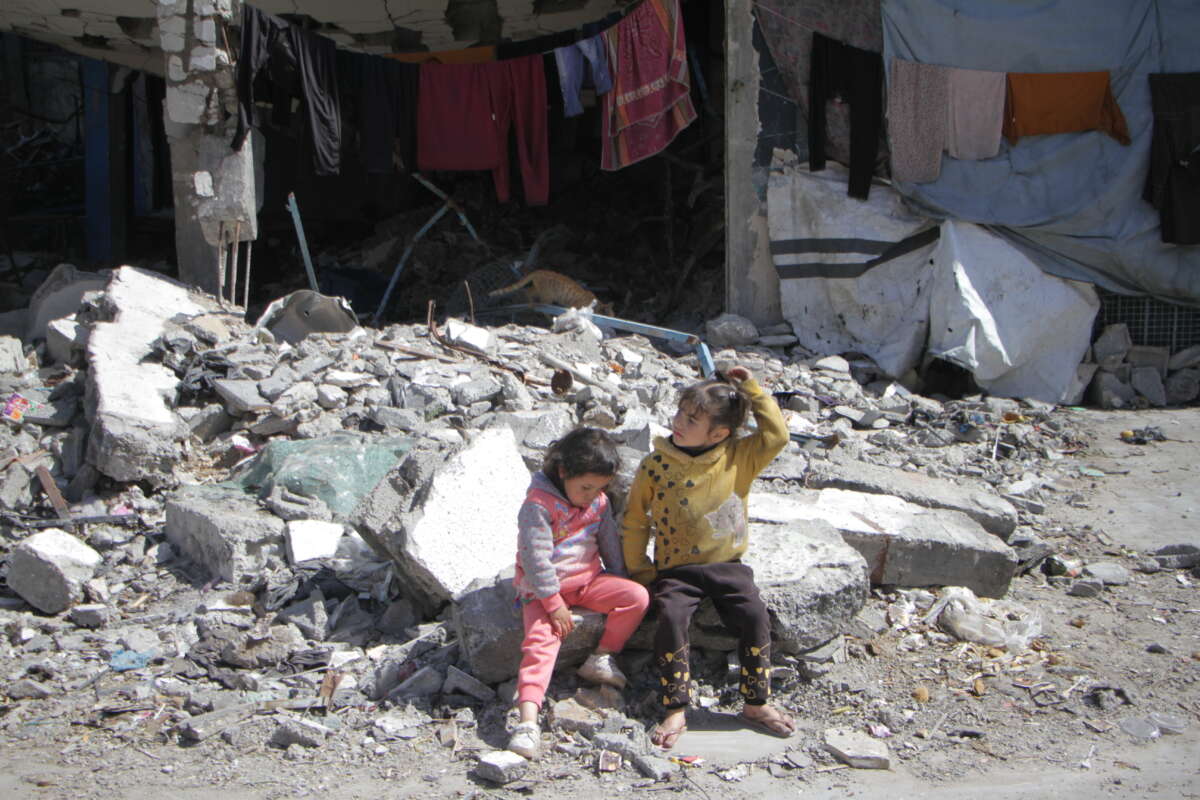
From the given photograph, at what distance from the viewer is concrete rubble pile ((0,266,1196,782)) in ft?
10.6

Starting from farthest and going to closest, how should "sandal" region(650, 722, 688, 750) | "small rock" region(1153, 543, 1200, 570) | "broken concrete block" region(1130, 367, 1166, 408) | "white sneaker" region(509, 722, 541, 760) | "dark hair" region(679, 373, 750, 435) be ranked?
"broken concrete block" region(1130, 367, 1166, 408)
"small rock" region(1153, 543, 1200, 570)
"dark hair" region(679, 373, 750, 435)
"sandal" region(650, 722, 688, 750)
"white sneaker" region(509, 722, 541, 760)

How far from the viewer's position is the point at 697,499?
3.16 m

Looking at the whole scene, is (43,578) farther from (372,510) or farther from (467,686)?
(467,686)

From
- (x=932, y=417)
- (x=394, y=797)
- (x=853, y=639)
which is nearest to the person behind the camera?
(x=394, y=797)

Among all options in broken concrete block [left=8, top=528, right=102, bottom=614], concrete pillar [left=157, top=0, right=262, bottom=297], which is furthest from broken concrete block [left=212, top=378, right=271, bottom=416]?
concrete pillar [left=157, top=0, right=262, bottom=297]

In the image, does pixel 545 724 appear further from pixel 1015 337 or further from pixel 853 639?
pixel 1015 337

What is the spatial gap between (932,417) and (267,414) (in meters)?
4.28

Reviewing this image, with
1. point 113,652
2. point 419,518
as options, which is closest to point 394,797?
point 419,518

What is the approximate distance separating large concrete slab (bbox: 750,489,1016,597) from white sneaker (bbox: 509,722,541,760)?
1446 mm

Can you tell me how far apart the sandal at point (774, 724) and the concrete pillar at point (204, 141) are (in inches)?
238

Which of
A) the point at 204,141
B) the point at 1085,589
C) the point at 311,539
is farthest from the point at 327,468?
the point at 204,141

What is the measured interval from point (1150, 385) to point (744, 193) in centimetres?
350

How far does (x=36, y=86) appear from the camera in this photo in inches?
498

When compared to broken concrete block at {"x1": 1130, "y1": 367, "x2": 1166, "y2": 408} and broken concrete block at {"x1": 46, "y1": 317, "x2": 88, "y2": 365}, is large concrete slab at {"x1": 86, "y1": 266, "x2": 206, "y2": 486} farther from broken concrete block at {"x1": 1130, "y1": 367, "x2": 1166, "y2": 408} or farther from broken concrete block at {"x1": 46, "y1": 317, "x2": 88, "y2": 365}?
broken concrete block at {"x1": 1130, "y1": 367, "x2": 1166, "y2": 408}
